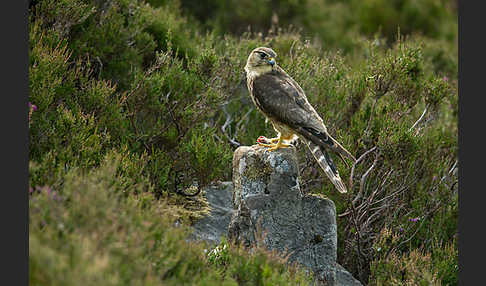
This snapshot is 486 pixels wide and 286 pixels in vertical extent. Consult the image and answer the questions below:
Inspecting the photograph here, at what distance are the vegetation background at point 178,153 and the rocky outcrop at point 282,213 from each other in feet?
1.43

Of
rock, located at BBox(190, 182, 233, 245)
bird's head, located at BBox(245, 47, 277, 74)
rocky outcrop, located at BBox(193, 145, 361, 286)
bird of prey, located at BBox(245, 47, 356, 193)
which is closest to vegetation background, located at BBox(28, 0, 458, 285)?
rock, located at BBox(190, 182, 233, 245)

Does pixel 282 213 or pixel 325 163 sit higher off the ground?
pixel 325 163

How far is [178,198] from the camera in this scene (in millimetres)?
5918

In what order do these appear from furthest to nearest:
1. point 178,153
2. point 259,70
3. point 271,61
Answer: point 178,153
point 259,70
point 271,61

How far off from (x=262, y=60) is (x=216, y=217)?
6.20 feet

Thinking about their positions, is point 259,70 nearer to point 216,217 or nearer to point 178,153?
point 178,153

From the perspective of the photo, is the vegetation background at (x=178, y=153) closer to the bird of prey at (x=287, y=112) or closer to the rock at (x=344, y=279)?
the rock at (x=344, y=279)

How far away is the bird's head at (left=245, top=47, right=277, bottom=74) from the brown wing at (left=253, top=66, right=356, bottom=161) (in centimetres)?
8

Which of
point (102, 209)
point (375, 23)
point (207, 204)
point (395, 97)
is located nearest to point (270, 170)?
point (207, 204)

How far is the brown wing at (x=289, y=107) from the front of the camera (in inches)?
198

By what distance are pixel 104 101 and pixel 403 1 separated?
12828mm

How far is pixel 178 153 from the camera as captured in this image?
21.0 ft

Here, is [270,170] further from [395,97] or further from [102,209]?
[395,97]

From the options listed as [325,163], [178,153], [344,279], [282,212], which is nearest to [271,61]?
[325,163]
